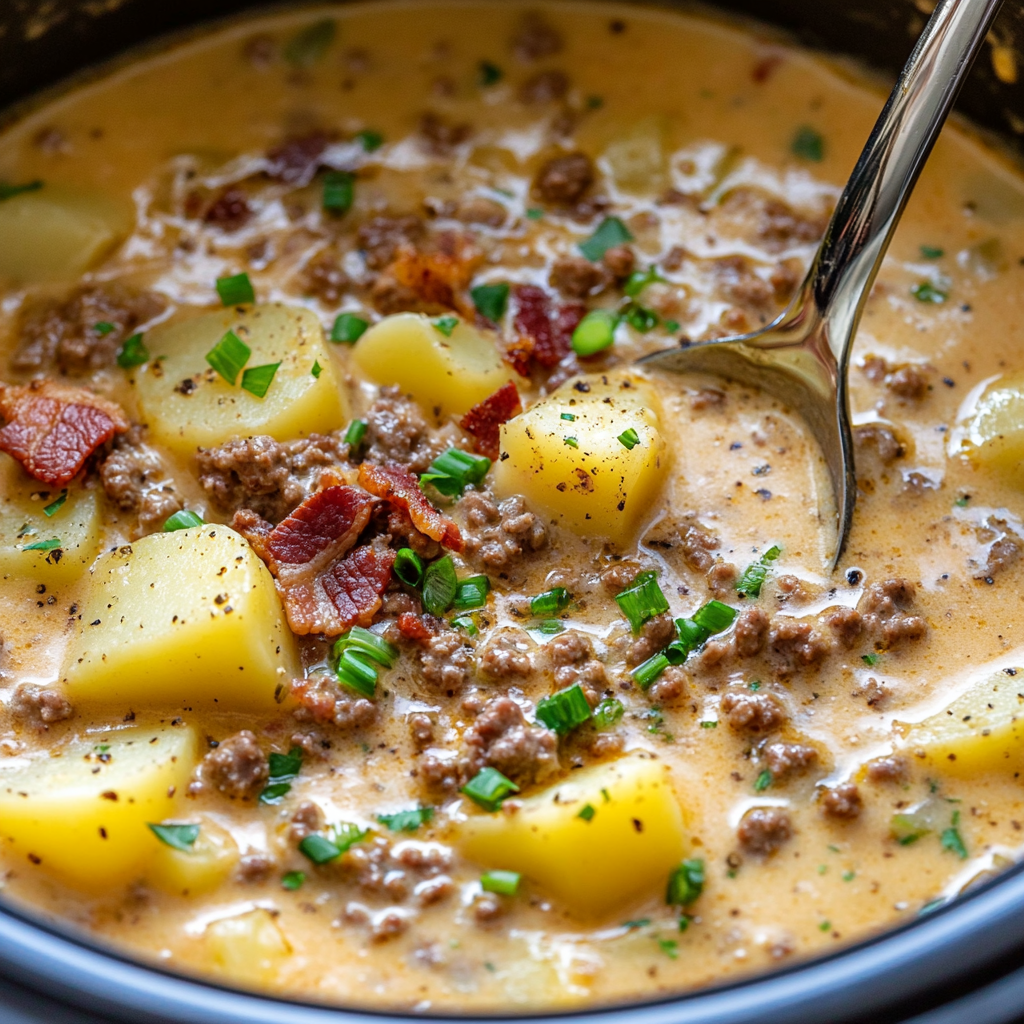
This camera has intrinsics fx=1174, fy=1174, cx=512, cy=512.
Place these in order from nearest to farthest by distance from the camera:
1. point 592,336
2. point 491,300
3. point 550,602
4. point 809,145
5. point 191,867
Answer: point 191,867
point 550,602
point 592,336
point 491,300
point 809,145

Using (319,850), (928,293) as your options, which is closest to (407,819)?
(319,850)

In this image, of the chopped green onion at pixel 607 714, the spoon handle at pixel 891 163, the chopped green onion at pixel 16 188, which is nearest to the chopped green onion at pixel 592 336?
the spoon handle at pixel 891 163

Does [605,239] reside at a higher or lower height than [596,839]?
higher

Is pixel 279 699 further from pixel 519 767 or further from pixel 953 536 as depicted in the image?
pixel 953 536

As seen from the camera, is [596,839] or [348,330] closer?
[596,839]

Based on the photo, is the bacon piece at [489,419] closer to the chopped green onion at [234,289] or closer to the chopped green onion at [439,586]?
the chopped green onion at [439,586]

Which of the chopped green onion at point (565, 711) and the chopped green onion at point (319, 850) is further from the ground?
the chopped green onion at point (565, 711)

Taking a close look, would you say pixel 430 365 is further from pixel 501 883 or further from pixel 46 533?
pixel 501 883

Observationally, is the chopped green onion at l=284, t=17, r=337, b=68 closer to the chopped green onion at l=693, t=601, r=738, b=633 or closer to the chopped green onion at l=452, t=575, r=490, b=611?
the chopped green onion at l=452, t=575, r=490, b=611
